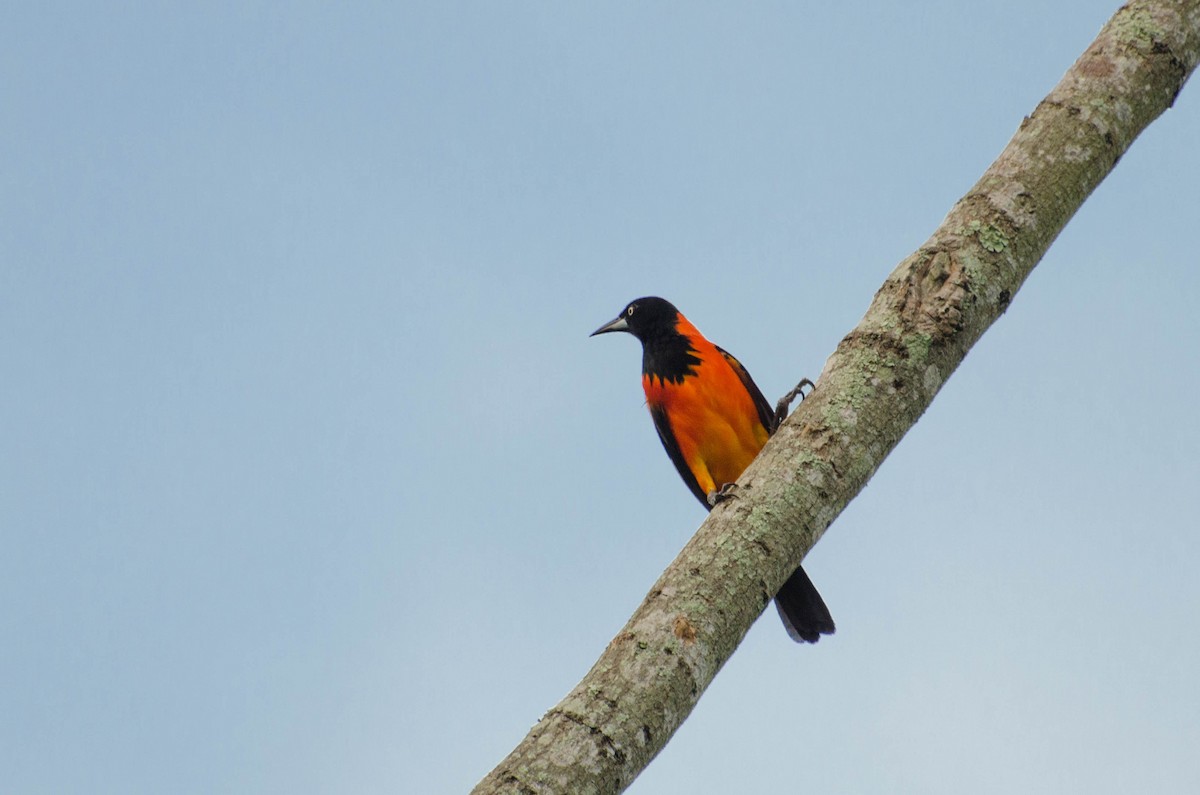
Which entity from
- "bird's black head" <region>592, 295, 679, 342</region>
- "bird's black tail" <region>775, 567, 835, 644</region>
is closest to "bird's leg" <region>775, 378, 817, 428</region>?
"bird's black tail" <region>775, 567, 835, 644</region>

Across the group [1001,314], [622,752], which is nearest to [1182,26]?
[1001,314]

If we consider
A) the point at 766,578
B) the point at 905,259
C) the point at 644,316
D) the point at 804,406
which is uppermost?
the point at 644,316

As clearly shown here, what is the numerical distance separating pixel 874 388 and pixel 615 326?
14.1 ft

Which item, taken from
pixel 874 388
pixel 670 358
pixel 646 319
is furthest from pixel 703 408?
pixel 874 388

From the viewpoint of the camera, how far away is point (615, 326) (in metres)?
6.91

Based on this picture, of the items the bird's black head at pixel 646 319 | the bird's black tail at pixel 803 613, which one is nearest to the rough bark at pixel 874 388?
the bird's black tail at pixel 803 613

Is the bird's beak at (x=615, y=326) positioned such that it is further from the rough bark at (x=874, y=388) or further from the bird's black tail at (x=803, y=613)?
the rough bark at (x=874, y=388)

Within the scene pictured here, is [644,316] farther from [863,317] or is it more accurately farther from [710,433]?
[863,317]

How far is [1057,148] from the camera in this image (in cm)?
277

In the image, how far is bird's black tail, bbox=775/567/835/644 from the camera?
5.10 m

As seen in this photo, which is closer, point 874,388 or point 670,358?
point 874,388

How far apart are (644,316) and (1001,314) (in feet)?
12.9

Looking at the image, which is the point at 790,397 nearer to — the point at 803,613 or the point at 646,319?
the point at 803,613

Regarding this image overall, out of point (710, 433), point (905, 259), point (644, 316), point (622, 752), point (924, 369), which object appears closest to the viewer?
point (622, 752)
